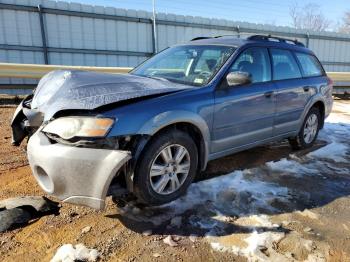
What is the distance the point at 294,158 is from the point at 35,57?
9.24 meters

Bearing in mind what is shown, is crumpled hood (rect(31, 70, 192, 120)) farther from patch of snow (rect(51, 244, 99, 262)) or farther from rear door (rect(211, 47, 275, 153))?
patch of snow (rect(51, 244, 99, 262))

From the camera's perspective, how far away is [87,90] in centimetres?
326

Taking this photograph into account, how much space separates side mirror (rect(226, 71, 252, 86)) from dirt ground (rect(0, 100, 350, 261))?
3.84 feet

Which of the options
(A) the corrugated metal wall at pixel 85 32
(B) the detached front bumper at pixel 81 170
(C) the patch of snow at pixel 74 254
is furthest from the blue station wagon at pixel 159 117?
(A) the corrugated metal wall at pixel 85 32

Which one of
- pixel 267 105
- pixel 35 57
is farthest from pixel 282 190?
pixel 35 57

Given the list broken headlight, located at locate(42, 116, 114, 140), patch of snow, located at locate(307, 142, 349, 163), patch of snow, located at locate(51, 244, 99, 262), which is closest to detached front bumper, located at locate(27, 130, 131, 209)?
broken headlight, located at locate(42, 116, 114, 140)

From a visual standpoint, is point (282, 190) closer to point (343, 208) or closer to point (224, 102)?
point (343, 208)

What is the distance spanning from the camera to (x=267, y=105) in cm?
458

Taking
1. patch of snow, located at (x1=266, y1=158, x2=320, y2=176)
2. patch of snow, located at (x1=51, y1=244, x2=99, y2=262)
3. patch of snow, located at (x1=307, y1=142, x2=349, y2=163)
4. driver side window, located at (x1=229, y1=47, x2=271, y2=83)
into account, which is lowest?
patch of snow, located at (x1=307, y1=142, x2=349, y2=163)

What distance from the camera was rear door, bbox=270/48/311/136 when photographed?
4.84m

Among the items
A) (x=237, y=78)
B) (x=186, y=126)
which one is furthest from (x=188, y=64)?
(x=186, y=126)

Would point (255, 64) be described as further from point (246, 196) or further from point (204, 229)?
point (204, 229)

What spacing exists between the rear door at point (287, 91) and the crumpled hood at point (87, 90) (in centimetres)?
171

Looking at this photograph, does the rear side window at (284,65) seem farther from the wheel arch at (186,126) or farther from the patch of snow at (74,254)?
the patch of snow at (74,254)
